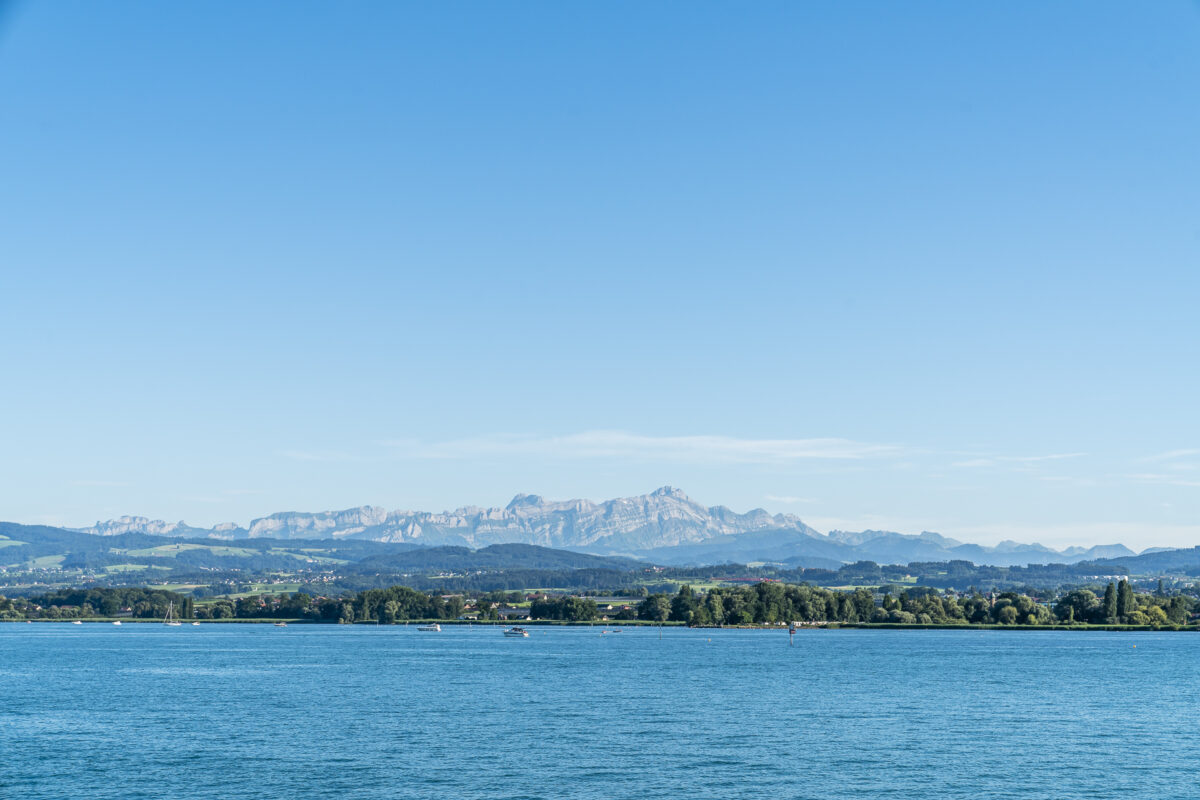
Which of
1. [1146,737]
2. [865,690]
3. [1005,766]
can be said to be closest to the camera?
[1005,766]

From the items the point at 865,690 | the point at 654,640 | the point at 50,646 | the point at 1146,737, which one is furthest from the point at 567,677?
the point at 50,646

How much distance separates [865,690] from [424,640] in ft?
336

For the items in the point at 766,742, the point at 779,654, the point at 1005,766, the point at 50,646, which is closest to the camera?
the point at 1005,766

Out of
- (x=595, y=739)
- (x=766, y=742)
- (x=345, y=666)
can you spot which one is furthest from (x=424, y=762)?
(x=345, y=666)

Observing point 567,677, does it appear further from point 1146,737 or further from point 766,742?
point 1146,737

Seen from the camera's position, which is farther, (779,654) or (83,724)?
(779,654)

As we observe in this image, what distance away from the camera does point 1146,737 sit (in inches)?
2766

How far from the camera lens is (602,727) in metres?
71.5

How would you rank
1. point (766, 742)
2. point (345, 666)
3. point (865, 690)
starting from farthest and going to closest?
point (345, 666) → point (865, 690) → point (766, 742)

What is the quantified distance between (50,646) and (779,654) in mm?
107008

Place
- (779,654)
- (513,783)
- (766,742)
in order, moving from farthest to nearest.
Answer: (779,654), (766,742), (513,783)

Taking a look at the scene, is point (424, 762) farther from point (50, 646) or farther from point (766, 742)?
point (50, 646)

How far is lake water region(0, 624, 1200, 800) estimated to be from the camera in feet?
177

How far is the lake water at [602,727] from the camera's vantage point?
53.9m
